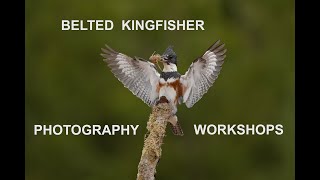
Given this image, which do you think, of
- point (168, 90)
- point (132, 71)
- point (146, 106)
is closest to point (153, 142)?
point (168, 90)

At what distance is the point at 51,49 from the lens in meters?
10.2

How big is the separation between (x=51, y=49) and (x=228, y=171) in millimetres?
2222

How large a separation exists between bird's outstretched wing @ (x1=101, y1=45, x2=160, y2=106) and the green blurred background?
9.39 ft

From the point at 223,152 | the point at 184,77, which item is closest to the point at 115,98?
the point at 223,152

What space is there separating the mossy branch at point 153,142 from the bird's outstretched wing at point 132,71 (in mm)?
354

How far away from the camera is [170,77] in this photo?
669cm

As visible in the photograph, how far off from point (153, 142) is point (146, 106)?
3.58 metres

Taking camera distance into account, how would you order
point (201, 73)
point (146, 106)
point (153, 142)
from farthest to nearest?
point (146, 106), point (201, 73), point (153, 142)

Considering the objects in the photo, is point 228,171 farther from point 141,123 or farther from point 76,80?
point 76,80

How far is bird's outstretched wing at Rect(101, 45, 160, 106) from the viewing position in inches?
268

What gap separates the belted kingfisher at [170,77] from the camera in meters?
6.69

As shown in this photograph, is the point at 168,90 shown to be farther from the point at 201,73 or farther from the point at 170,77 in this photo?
the point at 201,73

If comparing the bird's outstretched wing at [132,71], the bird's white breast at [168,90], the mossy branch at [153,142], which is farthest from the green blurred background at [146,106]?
the mossy branch at [153,142]

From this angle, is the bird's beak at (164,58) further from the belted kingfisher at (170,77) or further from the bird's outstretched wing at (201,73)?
the bird's outstretched wing at (201,73)
